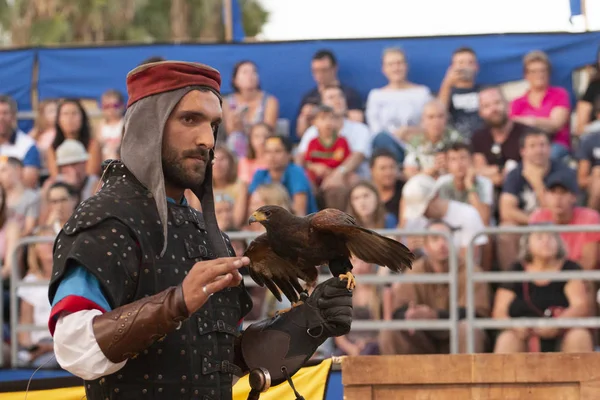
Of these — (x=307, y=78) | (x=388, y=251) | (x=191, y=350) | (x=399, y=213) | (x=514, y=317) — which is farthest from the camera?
(x=307, y=78)

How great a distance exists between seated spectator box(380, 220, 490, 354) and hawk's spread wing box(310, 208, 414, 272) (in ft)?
12.0

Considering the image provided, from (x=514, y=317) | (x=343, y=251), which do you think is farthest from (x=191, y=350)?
(x=514, y=317)

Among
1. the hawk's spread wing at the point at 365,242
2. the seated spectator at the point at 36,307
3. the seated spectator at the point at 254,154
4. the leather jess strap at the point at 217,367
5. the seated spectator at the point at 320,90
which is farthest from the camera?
the seated spectator at the point at 320,90

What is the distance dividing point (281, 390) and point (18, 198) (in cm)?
367

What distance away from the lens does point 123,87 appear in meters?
8.09

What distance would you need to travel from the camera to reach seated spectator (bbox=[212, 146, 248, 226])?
749 cm

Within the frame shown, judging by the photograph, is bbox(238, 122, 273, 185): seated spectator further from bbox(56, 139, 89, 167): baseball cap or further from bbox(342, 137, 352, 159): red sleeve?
bbox(56, 139, 89, 167): baseball cap

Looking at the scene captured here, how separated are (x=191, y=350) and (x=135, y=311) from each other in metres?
0.33

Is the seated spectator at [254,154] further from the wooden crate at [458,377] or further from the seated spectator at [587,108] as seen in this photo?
the wooden crate at [458,377]

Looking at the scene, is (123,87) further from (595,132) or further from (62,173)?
(595,132)

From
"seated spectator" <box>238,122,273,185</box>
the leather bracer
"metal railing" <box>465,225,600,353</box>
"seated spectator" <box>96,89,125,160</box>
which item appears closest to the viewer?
the leather bracer

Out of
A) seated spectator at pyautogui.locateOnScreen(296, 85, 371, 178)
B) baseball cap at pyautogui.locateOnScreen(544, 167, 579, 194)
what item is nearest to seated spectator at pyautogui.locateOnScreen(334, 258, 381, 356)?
seated spectator at pyautogui.locateOnScreen(296, 85, 371, 178)

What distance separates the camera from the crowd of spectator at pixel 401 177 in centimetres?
700

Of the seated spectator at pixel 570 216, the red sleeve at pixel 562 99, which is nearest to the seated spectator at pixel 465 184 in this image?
the seated spectator at pixel 570 216
